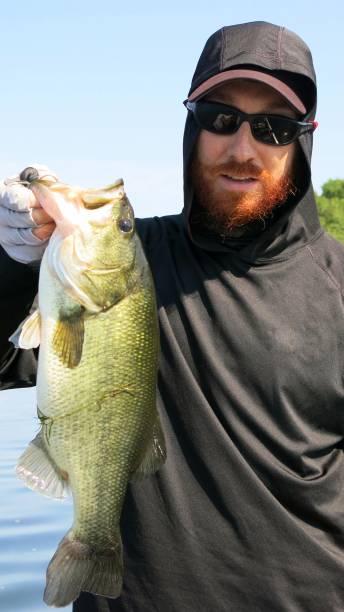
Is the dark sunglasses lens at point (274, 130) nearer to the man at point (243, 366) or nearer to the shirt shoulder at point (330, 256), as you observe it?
the man at point (243, 366)

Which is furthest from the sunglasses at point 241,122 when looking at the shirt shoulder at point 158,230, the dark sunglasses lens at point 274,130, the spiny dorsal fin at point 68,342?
the spiny dorsal fin at point 68,342

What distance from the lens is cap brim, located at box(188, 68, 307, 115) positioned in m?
3.85

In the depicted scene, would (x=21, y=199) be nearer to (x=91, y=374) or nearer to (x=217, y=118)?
(x=91, y=374)

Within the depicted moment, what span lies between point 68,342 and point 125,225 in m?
0.46

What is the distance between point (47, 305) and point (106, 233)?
12.3 inches

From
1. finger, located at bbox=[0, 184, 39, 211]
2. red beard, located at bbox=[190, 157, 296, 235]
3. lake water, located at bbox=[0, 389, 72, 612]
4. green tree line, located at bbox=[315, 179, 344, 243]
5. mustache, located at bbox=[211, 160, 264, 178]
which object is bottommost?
green tree line, located at bbox=[315, 179, 344, 243]

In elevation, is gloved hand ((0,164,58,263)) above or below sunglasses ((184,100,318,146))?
below

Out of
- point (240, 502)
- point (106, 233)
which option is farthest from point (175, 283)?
point (240, 502)

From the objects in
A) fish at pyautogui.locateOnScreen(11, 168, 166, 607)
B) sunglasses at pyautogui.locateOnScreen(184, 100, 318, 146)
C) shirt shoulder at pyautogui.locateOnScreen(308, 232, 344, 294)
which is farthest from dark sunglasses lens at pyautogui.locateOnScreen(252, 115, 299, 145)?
fish at pyautogui.locateOnScreen(11, 168, 166, 607)

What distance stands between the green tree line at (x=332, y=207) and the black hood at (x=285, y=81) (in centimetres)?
5292

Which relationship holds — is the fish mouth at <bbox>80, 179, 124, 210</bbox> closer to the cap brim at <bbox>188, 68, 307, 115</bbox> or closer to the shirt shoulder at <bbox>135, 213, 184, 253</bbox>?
the shirt shoulder at <bbox>135, 213, 184, 253</bbox>

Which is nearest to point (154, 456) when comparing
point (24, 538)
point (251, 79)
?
point (251, 79)

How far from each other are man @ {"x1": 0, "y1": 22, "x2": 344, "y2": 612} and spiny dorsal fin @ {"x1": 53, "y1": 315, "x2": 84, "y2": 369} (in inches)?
14.9

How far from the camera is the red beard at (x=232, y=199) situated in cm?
385
